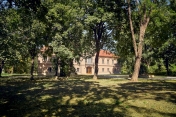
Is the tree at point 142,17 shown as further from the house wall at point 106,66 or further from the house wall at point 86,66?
the house wall at point 106,66

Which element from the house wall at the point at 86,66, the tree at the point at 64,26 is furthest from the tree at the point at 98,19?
the house wall at the point at 86,66

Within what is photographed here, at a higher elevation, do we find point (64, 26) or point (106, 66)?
point (64, 26)

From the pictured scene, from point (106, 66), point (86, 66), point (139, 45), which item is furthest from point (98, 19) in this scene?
point (106, 66)

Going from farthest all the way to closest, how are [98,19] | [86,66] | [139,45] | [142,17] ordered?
[86,66]
[98,19]
[142,17]
[139,45]

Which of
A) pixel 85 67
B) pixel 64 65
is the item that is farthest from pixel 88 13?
pixel 85 67

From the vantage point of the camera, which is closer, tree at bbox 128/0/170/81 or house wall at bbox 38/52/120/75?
tree at bbox 128/0/170/81

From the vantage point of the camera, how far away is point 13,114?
845 centimetres

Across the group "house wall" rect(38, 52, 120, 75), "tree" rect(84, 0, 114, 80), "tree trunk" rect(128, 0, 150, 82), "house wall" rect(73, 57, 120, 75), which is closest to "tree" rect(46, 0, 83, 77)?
"tree" rect(84, 0, 114, 80)

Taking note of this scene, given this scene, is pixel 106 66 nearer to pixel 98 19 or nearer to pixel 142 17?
pixel 98 19

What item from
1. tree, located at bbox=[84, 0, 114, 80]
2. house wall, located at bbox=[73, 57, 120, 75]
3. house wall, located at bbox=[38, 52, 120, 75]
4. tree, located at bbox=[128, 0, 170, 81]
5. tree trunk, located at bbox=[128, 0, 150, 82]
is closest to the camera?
tree, located at bbox=[128, 0, 170, 81]

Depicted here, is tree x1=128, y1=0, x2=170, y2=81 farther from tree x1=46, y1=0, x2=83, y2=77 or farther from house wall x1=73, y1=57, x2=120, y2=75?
house wall x1=73, y1=57, x2=120, y2=75

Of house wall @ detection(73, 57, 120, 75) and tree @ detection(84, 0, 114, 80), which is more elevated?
tree @ detection(84, 0, 114, 80)

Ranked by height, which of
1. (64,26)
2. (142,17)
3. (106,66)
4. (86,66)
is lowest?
(86,66)

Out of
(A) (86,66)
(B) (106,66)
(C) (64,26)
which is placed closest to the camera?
(C) (64,26)
